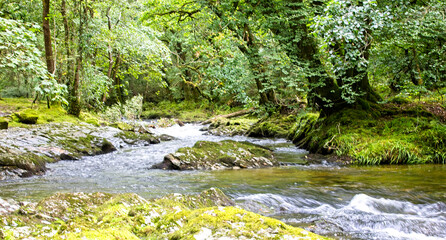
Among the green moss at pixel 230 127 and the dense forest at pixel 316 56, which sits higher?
the dense forest at pixel 316 56

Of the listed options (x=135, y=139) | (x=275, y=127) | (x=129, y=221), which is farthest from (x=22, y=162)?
(x=275, y=127)

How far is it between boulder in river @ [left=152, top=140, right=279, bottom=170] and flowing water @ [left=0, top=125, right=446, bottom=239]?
19.5 inches

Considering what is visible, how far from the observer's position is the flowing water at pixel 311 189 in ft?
12.3

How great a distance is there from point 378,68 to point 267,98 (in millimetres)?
5540

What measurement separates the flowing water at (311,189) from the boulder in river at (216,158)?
50 cm

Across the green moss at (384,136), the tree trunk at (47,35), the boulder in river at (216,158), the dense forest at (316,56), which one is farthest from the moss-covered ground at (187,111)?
the boulder in river at (216,158)

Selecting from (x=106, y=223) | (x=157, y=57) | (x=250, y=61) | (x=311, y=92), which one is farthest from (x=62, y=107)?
(x=106, y=223)

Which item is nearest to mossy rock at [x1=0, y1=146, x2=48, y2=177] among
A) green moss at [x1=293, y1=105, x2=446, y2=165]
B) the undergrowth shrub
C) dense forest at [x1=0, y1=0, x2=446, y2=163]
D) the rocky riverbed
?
the rocky riverbed

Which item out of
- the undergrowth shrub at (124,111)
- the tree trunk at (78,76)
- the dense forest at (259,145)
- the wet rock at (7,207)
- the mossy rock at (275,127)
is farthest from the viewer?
the undergrowth shrub at (124,111)

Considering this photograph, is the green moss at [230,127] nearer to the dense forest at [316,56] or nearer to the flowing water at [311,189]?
the dense forest at [316,56]

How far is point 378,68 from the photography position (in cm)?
1150

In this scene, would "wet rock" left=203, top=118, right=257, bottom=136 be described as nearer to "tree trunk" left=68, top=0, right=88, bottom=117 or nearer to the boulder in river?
"tree trunk" left=68, top=0, right=88, bottom=117

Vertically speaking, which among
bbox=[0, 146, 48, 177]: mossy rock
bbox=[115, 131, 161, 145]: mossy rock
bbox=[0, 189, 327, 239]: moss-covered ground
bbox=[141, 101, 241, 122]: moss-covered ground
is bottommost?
bbox=[141, 101, 241, 122]: moss-covered ground

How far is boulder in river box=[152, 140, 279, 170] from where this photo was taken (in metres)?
8.23
